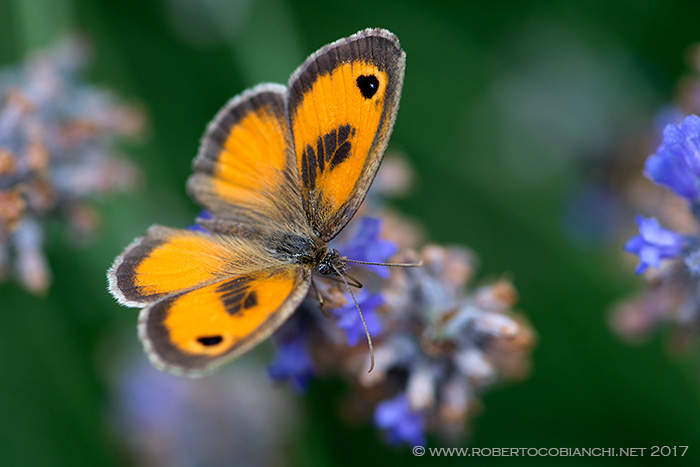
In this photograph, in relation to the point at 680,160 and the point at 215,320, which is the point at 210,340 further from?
the point at 680,160

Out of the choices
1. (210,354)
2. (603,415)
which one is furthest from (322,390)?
(210,354)

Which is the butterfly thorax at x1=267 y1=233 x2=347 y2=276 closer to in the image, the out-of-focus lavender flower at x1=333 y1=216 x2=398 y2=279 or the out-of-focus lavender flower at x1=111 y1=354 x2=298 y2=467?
the out-of-focus lavender flower at x1=333 y1=216 x2=398 y2=279

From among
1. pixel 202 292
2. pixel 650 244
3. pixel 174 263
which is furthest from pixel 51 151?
pixel 650 244

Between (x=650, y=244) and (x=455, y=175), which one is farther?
(x=455, y=175)

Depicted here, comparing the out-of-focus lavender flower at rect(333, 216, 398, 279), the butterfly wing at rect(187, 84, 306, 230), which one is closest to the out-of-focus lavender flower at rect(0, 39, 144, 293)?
the butterfly wing at rect(187, 84, 306, 230)

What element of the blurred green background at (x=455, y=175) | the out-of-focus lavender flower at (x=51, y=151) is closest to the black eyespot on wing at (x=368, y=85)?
the out-of-focus lavender flower at (x=51, y=151)
